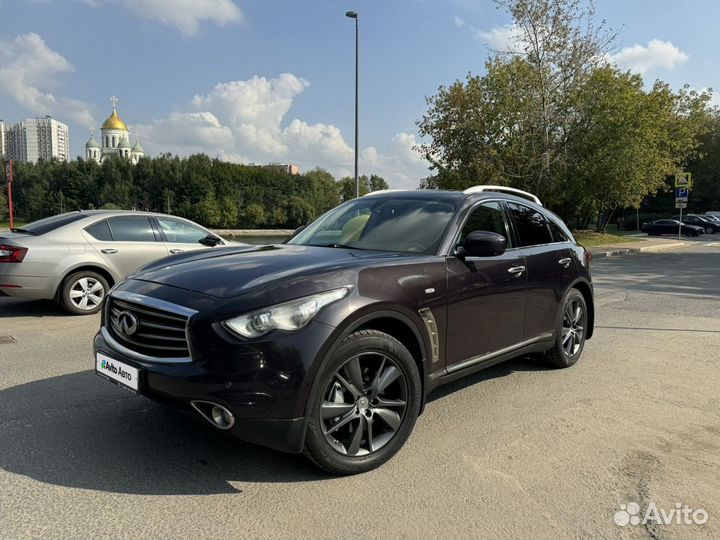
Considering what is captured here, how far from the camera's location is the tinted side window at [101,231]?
26.0 feet

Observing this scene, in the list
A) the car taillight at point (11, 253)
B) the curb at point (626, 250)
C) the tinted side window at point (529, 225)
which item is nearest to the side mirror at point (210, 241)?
the car taillight at point (11, 253)

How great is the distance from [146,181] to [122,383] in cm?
9099

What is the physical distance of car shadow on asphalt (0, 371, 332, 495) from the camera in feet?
9.80

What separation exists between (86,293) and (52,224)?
1.11 meters

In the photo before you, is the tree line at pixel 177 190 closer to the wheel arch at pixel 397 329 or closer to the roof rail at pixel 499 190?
the roof rail at pixel 499 190

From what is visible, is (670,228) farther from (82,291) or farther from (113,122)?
(113,122)

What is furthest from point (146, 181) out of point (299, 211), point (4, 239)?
point (4, 239)

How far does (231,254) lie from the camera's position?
152 inches

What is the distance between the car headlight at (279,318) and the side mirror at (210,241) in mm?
5425

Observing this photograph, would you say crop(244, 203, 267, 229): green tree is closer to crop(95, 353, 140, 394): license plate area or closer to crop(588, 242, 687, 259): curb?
crop(588, 242, 687, 259): curb

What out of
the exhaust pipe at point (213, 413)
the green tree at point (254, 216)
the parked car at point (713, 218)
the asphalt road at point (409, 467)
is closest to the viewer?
the asphalt road at point (409, 467)

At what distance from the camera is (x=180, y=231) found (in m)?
8.73

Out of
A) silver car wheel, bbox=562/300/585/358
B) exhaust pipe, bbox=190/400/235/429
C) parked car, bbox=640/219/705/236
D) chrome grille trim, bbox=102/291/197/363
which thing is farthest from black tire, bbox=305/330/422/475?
parked car, bbox=640/219/705/236

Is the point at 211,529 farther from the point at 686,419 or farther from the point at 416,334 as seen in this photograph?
the point at 686,419
